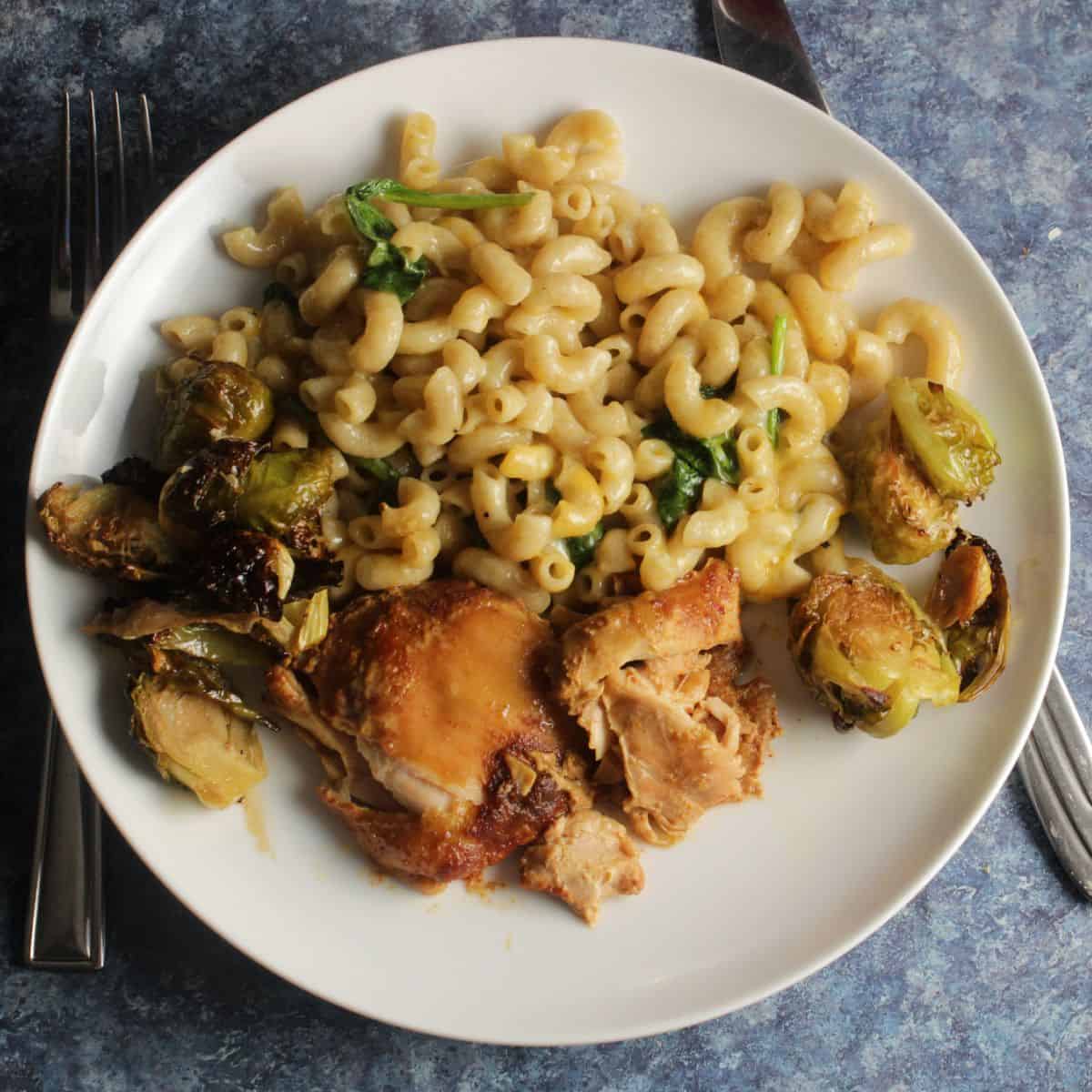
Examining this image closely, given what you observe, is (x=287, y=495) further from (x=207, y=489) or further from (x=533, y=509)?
(x=533, y=509)

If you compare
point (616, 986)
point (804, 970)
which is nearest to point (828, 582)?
point (804, 970)

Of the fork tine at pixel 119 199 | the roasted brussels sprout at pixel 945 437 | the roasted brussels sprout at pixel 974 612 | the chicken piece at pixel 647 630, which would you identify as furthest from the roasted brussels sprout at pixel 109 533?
the roasted brussels sprout at pixel 974 612

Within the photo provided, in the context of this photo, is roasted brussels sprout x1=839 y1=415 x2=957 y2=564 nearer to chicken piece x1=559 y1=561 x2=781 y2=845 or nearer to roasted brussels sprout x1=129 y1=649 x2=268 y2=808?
chicken piece x1=559 y1=561 x2=781 y2=845

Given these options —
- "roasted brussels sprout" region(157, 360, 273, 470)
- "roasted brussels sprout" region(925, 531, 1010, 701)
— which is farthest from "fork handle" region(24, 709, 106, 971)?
"roasted brussels sprout" region(925, 531, 1010, 701)

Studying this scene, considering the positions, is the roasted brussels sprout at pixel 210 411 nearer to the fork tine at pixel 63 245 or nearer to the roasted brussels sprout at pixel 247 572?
the roasted brussels sprout at pixel 247 572

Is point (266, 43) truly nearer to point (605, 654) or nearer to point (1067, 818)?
point (605, 654)

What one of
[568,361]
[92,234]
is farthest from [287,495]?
[92,234]
